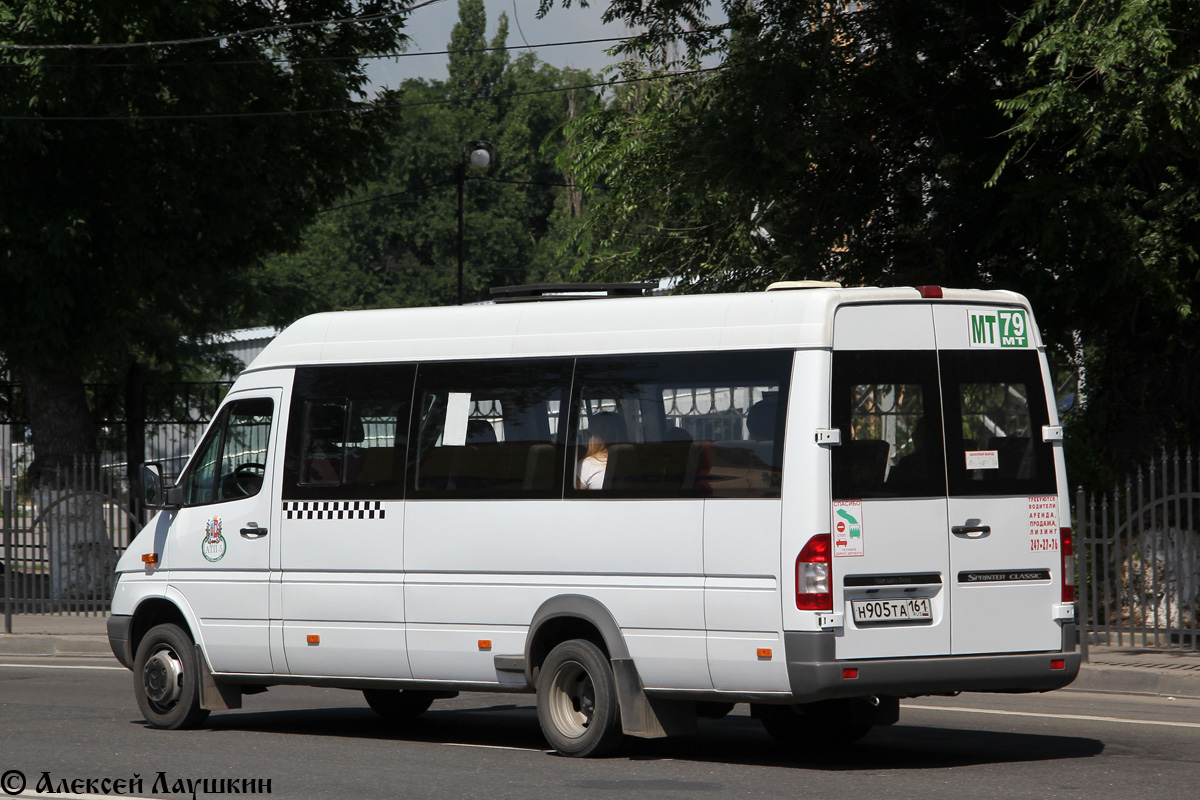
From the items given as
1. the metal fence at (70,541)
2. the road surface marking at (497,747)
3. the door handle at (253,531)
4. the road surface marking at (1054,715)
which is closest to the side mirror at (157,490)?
the door handle at (253,531)

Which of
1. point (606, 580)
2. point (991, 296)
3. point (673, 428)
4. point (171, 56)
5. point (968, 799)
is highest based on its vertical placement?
point (171, 56)

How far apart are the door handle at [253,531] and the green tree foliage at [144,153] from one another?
9.38 m

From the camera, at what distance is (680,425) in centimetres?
894

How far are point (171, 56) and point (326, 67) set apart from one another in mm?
2358

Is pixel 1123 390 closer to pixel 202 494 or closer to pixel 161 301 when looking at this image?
pixel 202 494

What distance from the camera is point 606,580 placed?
354 inches

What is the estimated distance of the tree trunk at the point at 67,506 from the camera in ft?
61.4

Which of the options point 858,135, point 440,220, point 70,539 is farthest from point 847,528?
point 440,220

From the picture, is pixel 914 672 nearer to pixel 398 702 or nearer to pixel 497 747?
pixel 497 747

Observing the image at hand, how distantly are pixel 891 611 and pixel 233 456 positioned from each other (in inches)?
183

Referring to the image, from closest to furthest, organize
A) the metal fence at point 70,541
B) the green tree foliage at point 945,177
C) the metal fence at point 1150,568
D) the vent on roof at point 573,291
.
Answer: the vent on roof at point 573,291
the metal fence at point 1150,568
the green tree foliage at point 945,177
the metal fence at point 70,541

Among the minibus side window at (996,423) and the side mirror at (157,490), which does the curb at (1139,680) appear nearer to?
the minibus side window at (996,423)

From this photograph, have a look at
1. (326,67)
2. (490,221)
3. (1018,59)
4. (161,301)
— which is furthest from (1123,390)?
(490,221)

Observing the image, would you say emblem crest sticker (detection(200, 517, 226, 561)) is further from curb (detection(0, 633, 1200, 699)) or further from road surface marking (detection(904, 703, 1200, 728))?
curb (detection(0, 633, 1200, 699))
